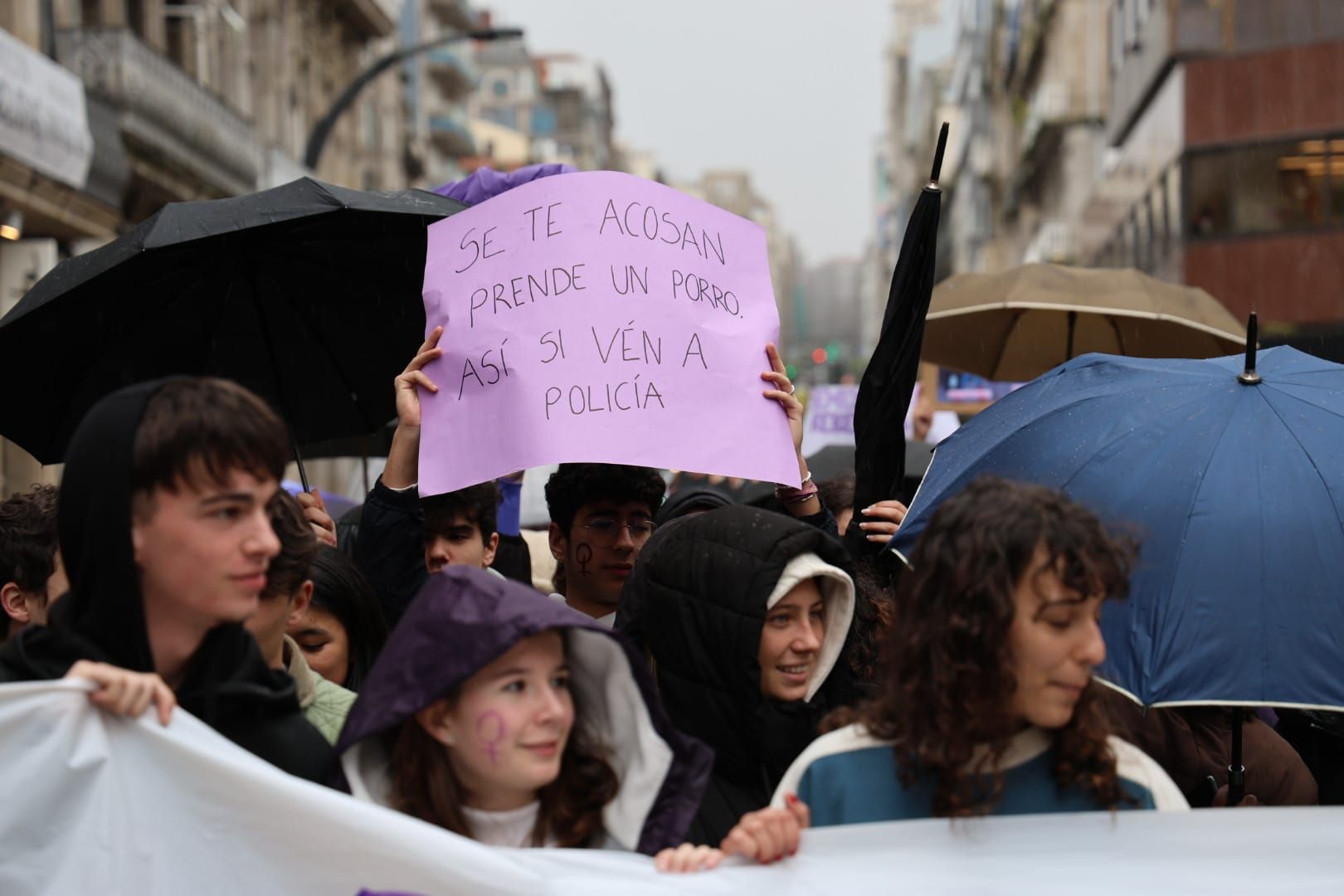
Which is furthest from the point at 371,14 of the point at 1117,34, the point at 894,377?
the point at 894,377

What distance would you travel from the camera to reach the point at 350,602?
3842mm

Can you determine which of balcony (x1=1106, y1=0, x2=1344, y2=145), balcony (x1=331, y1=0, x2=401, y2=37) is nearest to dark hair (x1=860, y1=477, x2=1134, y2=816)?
balcony (x1=1106, y1=0, x2=1344, y2=145)

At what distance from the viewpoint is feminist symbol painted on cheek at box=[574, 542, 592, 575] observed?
4.32m

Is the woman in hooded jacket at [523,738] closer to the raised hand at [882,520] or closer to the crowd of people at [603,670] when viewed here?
the crowd of people at [603,670]

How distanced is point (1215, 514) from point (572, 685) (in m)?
1.24

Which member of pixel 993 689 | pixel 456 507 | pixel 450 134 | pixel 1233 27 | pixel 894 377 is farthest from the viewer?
pixel 450 134

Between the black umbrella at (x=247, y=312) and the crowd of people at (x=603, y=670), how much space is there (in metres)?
1.16

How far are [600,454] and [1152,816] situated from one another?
1407 mm

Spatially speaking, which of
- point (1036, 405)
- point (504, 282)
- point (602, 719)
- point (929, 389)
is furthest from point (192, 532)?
point (929, 389)

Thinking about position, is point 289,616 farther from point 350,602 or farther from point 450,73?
point 450,73

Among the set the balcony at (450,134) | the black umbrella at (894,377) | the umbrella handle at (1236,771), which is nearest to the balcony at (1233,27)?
the black umbrella at (894,377)

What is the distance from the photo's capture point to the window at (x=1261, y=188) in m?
22.4

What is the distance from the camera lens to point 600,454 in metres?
3.66

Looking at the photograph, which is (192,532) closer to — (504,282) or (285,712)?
(285,712)
